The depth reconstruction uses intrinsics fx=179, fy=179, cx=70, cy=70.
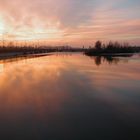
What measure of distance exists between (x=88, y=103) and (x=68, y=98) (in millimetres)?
1434

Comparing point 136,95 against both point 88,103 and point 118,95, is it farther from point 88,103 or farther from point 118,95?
point 88,103

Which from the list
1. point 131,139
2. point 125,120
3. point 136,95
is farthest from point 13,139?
point 136,95

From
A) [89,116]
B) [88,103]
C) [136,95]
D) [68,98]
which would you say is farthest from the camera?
[136,95]

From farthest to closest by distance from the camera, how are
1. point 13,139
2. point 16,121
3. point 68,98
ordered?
point 68,98, point 16,121, point 13,139

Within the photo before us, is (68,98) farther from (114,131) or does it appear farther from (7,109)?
(114,131)

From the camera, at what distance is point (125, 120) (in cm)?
719

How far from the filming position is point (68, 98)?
1030 cm

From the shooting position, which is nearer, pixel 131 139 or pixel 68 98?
pixel 131 139

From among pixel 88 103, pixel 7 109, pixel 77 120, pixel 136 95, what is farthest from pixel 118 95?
pixel 7 109

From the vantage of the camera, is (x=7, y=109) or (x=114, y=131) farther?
(x=7, y=109)

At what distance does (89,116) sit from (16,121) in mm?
2978

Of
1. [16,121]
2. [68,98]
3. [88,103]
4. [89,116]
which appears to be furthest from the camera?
[68,98]

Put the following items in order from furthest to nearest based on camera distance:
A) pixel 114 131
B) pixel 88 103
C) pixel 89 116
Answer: pixel 88 103
pixel 89 116
pixel 114 131

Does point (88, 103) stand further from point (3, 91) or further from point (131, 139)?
point (3, 91)
